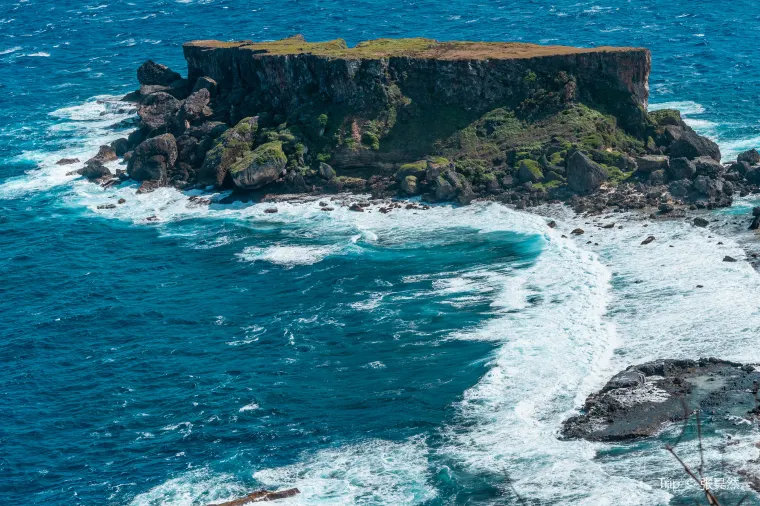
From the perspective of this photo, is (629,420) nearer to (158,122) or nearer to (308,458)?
(308,458)

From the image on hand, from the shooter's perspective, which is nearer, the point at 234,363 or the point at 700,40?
the point at 234,363

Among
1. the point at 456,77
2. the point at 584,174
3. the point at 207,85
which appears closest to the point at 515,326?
the point at 584,174

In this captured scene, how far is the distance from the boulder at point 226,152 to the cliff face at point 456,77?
17.7 ft

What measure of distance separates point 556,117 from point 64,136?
5280 cm

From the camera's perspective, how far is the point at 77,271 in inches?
3083

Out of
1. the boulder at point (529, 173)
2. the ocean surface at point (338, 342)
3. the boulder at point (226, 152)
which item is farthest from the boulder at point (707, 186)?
the boulder at point (226, 152)

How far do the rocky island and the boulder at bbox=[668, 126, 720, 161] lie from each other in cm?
12

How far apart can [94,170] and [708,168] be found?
184 feet

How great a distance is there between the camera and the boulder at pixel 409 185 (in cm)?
8544

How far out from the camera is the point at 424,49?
9650 cm

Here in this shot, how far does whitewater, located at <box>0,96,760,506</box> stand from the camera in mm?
50094

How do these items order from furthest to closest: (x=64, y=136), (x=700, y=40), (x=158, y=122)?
(x=700, y=40), (x=64, y=136), (x=158, y=122)

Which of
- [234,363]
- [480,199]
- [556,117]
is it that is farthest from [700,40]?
[234,363]

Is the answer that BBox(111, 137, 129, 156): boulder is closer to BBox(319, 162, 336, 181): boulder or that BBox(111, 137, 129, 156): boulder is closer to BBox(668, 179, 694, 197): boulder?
BBox(319, 162, 336, 181): boulder
